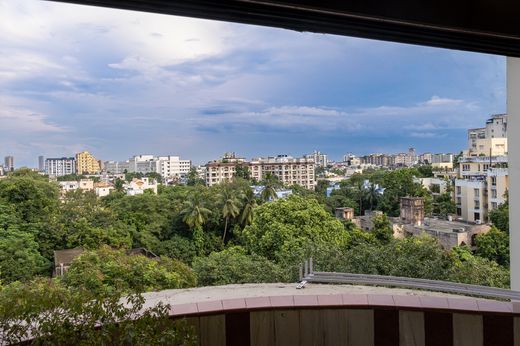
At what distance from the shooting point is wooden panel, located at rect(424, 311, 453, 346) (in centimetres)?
130

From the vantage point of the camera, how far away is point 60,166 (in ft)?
11.9

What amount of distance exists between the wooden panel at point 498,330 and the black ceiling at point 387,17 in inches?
33.9

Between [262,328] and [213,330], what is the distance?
167 millimetres

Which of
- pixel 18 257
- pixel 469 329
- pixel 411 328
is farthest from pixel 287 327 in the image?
pixel 18 257

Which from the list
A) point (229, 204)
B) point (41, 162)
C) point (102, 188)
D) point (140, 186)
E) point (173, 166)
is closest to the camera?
point (41, 162)

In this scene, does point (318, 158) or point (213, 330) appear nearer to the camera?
point (213, 330)

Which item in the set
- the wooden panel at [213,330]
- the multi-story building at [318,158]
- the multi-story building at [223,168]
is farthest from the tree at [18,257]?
the wooden panel at [213,330]

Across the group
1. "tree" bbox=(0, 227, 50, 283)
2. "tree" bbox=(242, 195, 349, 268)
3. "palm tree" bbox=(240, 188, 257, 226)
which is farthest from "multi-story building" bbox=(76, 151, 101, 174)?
"tree" bbox=(242, 195, 349, 268)

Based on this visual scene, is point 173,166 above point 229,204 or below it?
above

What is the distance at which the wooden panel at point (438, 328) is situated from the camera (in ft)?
4.26

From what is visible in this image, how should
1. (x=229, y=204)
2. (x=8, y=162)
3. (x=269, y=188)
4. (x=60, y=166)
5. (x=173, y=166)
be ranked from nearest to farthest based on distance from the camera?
1. (x=8, y=162)
2. (x=60, y=166)
3. (x=173, y=166)
4. (x=269, y=188)
5. (x=229, y=204)

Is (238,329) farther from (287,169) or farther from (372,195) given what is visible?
(287,169)

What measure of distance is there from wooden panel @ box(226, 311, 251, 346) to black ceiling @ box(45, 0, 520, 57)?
0.92m

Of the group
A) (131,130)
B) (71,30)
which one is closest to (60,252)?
(131,130)
